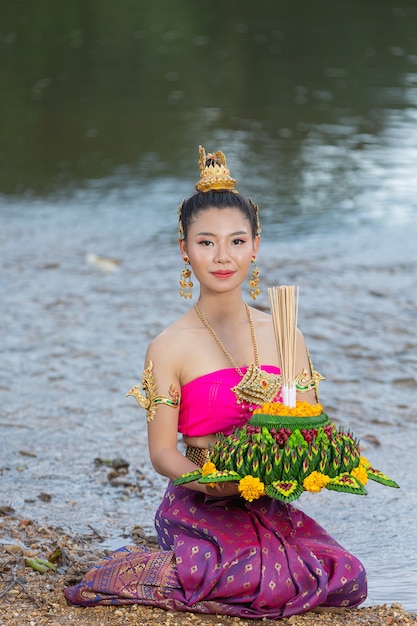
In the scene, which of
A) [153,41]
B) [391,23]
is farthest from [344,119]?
[391,23]

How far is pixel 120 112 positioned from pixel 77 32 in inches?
258

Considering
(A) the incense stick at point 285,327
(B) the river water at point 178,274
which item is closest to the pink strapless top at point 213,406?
(A) the incense stick at point 285,327

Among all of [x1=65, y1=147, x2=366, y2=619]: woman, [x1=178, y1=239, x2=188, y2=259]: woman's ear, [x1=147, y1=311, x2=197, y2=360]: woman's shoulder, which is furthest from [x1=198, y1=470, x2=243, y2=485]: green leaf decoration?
[x1=178, y1=239, x2=188, y2=259]: woman's ear

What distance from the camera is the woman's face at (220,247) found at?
142 inches

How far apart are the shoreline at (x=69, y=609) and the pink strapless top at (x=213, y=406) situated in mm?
592

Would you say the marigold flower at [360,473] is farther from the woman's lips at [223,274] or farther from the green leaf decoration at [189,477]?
the woman's lips at [223,274]

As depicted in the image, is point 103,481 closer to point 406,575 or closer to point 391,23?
point 406,575

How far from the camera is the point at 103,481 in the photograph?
4934mm

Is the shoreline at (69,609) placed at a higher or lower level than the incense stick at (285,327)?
lower

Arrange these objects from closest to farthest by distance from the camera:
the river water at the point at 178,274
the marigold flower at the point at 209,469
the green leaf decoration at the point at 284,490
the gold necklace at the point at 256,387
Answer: the green leaf decoration at the point at 284,490 → the marigold flower at the point at 209,469 → the gold necklace at the point at 256,387 → the river water at the point at 178,274

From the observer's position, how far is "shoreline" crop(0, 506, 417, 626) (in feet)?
10.9

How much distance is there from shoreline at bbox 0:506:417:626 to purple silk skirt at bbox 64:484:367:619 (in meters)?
0.03

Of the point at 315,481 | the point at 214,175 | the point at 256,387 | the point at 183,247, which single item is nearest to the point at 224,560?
the point at 315,481

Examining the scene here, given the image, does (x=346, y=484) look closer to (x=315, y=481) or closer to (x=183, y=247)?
(x=315, y=481)
